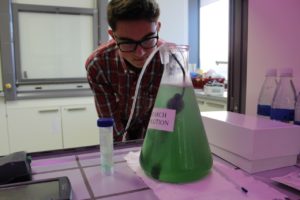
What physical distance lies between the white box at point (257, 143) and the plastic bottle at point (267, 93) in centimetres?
17

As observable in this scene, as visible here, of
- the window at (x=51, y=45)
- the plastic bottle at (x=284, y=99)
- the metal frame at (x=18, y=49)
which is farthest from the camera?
the window at (x=51, y=45)

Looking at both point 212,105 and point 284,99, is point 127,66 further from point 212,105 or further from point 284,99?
point 212,105

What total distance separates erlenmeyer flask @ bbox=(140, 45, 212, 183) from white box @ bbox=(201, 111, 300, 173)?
0.09m

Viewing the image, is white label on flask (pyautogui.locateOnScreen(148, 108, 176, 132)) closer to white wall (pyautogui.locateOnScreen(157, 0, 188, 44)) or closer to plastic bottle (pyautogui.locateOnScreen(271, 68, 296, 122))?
plastic bottle (pyautogui.locateOnScreen(271, 68, 296, 122))

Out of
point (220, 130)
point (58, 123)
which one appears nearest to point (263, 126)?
point (220, 130)

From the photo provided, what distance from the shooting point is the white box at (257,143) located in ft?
1.66

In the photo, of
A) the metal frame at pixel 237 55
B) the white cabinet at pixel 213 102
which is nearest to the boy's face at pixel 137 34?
the metal frame at pixel 237 55

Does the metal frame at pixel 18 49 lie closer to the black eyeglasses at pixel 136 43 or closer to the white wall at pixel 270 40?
the black eyeglasses at pixel 136 43

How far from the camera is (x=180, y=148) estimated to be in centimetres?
45

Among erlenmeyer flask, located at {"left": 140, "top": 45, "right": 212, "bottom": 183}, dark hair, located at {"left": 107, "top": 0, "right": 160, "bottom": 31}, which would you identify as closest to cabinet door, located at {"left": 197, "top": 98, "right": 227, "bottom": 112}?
dark hair, located at {"left": 107, "top": 0, "right": 160, "bottom": 31}

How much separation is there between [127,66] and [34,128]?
1.64 metres

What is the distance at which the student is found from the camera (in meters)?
0.85

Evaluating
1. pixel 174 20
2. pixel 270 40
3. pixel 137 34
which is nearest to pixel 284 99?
pixel 270 40

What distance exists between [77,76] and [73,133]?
565 millimetres
